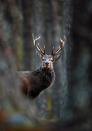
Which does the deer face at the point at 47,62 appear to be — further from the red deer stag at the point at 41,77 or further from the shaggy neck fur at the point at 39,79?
the shaggy neck fur at the point at 39,79

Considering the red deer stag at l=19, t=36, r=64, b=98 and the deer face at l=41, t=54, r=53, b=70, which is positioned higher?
the deer face at l=41, t=54, r=53, b=70

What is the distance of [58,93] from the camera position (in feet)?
63.7

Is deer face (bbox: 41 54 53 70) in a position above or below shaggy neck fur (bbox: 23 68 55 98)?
above

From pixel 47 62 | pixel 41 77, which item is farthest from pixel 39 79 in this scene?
pixel 47 62

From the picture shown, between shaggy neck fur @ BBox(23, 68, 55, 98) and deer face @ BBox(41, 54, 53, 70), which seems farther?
deer face @ BBox(41, 54, 53, 70)

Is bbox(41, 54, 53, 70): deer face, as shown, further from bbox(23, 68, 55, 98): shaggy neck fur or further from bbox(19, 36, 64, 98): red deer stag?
bbox(23, 68, 55, 98): shaggy neck fur

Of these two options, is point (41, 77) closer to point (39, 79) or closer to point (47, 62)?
point (39, 79)

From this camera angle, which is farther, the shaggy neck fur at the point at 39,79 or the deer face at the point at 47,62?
the deer face at the point at 47,62

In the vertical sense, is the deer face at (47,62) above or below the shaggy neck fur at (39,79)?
above

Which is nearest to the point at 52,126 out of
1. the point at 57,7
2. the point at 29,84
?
the point at 29,84

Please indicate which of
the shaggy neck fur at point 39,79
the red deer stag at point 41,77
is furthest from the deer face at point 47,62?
the shaggy neck fur at point 39,79

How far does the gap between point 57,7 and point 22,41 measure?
2373 millimetres

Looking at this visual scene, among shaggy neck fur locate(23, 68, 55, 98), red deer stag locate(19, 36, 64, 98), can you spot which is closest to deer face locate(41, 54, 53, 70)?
red deer stag locate(19, 36, 64, 98)

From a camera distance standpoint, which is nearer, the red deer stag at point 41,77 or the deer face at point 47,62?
the red deer stag at point 41,77
